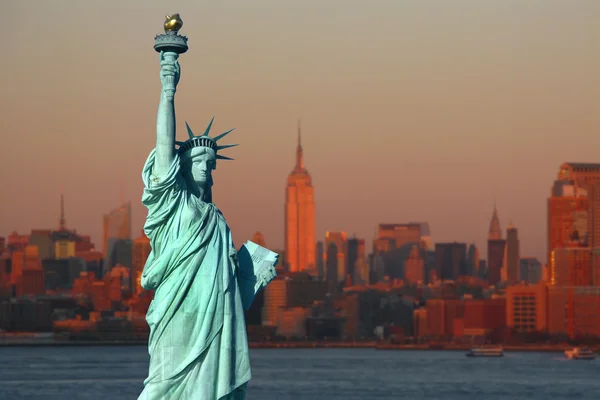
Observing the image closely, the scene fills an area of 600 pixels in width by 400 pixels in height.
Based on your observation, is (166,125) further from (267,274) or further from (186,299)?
(267,274)

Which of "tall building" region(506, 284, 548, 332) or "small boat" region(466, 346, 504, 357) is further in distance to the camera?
"tall building" region(506, 284, 548, 332)

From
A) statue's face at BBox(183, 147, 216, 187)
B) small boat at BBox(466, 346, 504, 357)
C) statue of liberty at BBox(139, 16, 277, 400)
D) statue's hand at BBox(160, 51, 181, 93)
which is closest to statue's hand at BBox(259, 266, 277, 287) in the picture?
statue of liberty at BBox(139, 16, 277, 400)

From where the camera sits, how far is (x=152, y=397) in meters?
18.4

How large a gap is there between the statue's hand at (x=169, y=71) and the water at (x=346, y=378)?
51421mm

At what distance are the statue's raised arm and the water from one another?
51.4 meters

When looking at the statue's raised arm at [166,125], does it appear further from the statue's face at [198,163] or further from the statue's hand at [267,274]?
the statue's hand at [267,274]

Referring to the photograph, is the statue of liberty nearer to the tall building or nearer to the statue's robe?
the statue's robe

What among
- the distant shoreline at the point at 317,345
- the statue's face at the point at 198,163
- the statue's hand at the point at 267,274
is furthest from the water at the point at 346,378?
the statue's face at the point at 198,163

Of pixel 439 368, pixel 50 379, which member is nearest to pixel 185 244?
pixel 50 379

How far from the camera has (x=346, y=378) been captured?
100688 millimetres

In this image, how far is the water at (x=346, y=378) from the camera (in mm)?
78750

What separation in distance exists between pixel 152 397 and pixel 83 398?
5350 centimetres

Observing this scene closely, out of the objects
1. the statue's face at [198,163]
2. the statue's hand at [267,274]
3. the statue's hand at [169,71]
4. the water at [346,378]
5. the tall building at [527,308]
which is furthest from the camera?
the tall building at [527,308]

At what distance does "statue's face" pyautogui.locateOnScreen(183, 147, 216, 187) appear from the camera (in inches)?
741
